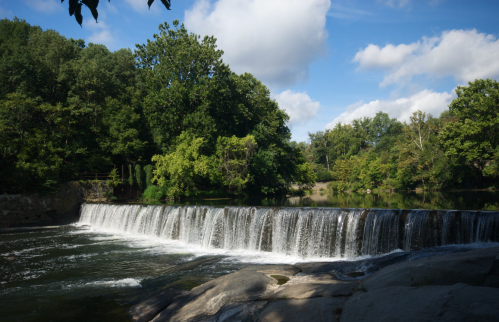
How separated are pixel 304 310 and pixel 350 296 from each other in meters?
0.67

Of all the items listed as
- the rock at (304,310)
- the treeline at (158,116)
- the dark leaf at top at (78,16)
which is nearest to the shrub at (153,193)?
the treeline at (158,116)

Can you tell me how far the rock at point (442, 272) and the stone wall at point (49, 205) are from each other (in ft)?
78.3

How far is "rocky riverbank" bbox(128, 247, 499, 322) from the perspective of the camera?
321 cm

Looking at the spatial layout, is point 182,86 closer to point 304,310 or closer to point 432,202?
point 432,202

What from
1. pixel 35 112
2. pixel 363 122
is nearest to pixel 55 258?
pixel 35 112

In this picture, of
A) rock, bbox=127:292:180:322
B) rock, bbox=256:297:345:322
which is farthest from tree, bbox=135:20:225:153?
rock, bbox=256:297:345:322

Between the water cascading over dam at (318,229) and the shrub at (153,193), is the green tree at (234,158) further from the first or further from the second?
the water cascading over dam at (318,229)

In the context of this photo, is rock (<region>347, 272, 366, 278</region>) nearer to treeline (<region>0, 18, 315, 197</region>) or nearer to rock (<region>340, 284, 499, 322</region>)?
rock (<region>340, 284, 499, 322</region>)

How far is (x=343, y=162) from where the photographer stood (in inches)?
2421

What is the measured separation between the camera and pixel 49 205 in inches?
899

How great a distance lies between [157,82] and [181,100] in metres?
3.46

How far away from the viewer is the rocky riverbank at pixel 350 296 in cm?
321

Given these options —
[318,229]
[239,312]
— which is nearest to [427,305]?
[239,312]

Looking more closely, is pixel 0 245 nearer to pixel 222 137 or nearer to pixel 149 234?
pixel 149 234
